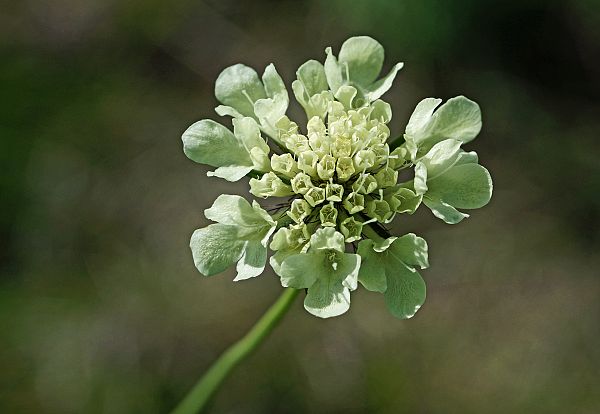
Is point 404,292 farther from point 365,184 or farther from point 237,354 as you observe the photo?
point 237,354

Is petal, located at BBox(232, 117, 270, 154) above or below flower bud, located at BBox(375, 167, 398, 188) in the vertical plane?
above

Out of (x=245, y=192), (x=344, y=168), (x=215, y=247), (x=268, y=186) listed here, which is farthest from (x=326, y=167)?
(x=245, y=192)

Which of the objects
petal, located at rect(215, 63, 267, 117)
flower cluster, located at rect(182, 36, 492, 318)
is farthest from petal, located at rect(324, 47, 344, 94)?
petal, located at rect(215, 63, 267, 117)

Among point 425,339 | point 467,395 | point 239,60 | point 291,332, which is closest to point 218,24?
point 239,60

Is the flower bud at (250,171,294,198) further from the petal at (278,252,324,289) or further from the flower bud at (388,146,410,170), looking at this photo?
the flower bud at (388,146,410,170)

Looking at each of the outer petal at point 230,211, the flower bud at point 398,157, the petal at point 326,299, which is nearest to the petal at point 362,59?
the flower bud at point 398,157

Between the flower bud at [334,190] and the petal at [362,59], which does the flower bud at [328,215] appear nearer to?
the flower bud at [334,190]

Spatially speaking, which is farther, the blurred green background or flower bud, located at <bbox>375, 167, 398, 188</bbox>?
the blurred green background
